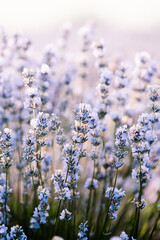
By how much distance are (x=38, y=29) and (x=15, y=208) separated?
379 inches

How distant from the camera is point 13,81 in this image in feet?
8.84

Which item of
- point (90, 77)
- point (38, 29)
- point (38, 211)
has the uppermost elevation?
point (38, 29)

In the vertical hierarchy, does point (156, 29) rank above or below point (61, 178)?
above

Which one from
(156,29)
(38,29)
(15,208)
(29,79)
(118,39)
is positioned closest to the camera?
(29,79)

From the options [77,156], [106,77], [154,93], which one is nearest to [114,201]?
[77,156]

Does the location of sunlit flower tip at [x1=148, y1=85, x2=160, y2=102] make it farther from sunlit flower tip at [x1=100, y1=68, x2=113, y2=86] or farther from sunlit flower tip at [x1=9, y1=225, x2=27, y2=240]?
sunlit flower tip at [x1=9, y1=225, x2=27, y2=240]

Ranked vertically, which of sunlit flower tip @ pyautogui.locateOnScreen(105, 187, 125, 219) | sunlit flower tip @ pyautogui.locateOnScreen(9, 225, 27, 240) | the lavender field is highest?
the lavender field

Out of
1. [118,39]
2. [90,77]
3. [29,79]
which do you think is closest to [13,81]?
[29,79]

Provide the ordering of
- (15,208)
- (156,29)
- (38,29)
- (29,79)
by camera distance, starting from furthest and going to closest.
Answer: (38,29), (156,29), (15,208), (29,79)

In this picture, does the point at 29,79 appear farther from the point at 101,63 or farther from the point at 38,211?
the point at 101,63

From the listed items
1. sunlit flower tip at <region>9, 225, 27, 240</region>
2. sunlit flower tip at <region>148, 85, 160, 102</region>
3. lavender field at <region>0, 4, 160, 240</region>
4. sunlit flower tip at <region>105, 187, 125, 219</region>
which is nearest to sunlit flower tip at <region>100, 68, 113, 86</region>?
lavender field at <region>0, 4, 160, 240</region>

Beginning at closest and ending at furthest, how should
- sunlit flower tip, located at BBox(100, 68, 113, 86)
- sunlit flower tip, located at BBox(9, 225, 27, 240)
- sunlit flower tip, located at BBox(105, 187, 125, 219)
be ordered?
1. sunlit flower tip, located at BBox(9, 225, 27, 240)
2. sunlit flower tip, located at BBox(105, 187, 125, 219)
3. sunlit flower tip, located at BBox(100, 68, 113, 86)

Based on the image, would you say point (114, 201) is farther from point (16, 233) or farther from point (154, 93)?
point (154, 93)

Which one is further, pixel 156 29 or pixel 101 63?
pixel 156 29
